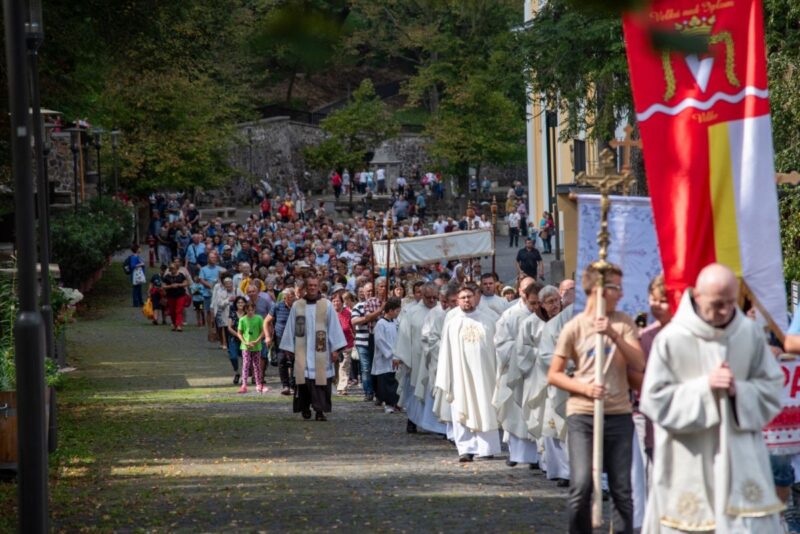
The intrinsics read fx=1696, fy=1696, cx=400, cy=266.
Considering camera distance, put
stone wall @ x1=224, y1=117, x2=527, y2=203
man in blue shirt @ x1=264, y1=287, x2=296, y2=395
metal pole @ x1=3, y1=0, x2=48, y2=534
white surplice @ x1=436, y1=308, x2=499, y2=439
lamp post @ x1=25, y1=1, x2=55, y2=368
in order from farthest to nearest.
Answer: stone wall @ x1=224, y1=117, x2=527, y2=203
man in blue shirt @ x1=264, y1=287, x2=296, y2=395
white surplice @ x1=436, y1=308, x2=499, y2=439
lamp post @ x1=25, y1=1, x2=55, y2=368
metal pole @ x1=3, y1=0, x2=48, y2=534

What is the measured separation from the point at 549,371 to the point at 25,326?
337 centimetres

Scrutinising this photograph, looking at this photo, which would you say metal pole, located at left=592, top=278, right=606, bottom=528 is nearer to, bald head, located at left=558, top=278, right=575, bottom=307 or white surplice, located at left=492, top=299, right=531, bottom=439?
bald head, located at left=558, top=278, right=575, bottom=307

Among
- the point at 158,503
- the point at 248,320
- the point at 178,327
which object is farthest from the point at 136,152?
the point at 158,503

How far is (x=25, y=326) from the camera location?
35.0 feet

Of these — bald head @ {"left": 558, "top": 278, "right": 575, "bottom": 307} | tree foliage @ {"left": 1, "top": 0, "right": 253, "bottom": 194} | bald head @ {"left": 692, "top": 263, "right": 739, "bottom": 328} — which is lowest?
bald head @ {"left": 558, "top": 278, "right": 575, "bottom": 307}

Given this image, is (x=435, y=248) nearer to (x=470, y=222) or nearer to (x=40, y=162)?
(x=40, y=162)

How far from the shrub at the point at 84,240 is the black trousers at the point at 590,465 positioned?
103 ft

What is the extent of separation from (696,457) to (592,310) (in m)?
1.53

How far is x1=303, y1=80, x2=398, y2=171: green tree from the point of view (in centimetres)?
7288

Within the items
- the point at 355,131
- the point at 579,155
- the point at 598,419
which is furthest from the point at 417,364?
the point at 355,131

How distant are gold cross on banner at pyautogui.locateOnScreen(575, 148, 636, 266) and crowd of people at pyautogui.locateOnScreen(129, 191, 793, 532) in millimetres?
273

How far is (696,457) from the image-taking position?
806 cm

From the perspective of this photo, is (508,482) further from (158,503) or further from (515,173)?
(515,173)

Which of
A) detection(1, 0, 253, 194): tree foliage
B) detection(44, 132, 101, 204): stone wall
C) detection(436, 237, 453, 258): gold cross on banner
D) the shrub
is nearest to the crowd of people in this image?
detection(436, 237, 453, 258): gold cross on banner
